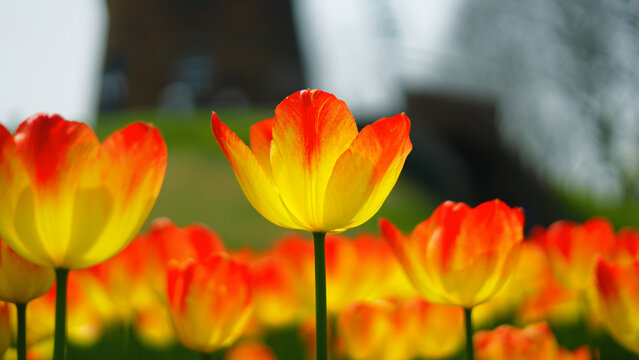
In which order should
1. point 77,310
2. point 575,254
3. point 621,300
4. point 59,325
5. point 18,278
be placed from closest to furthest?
point 59,325 < point 18,278 < point 621,300 < point 575,254 < point 77,310

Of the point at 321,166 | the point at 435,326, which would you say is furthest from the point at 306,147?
the point at 435,326

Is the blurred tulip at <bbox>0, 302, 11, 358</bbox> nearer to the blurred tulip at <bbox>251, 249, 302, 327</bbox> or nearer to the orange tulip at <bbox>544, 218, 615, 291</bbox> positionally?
the blurred tulip at <bbox>251, 249, 302, 327</bbox>

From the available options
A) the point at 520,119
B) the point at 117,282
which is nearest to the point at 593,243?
the point at 117,282

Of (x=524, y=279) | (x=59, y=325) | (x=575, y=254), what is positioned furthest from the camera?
(x=524, y=279)

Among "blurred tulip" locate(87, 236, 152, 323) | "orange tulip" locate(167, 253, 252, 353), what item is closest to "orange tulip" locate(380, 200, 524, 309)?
"orange tulip" locate(167, 253, 252, 353)

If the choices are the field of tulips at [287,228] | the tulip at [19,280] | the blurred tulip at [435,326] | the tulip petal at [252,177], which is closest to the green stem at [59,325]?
the field of tulips at [287,228]

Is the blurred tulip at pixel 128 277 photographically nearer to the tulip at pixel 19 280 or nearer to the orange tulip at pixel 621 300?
the tulip at pixel 19 280

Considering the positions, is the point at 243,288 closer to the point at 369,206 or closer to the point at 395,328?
the point at 369,206

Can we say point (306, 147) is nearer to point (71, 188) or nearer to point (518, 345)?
point (71, 188)
